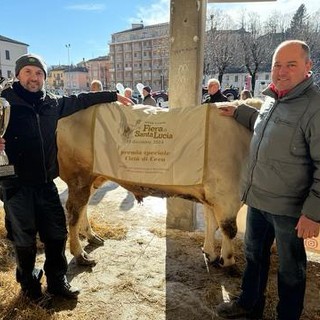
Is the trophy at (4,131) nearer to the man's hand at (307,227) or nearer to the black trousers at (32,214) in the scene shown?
the black trousers at (32,214)

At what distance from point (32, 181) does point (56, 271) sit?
2.97 ft

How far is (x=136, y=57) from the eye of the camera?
285 ft

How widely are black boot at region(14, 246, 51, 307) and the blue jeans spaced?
1.81 m

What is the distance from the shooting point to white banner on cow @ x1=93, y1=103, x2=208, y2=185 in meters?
3.35

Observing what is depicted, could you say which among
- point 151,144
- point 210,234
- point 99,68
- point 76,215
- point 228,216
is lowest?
point 210,234

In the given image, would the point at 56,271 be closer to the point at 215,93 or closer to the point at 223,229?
the point at 223,229

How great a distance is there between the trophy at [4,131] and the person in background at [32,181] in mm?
115

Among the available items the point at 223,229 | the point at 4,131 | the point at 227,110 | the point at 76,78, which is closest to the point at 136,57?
the point at 76,78

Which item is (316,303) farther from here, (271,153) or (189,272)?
(271,153)

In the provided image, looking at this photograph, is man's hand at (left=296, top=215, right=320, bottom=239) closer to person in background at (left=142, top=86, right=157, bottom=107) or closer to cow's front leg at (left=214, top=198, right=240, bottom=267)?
cow's front leg at (left=214, top=198, right=240, bottom=267)

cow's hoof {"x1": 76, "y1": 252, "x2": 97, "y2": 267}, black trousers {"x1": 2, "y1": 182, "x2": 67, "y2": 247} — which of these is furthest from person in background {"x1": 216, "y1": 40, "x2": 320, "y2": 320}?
cow's hoof {"x1": 76, "y1": 252, "x2": 97, "y2": 267}

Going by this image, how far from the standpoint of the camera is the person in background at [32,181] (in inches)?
112

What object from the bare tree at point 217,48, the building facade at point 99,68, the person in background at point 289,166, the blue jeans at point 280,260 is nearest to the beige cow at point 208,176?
the blue jeans at point 280,260

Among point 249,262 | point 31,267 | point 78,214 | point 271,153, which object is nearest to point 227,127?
point 271,153
